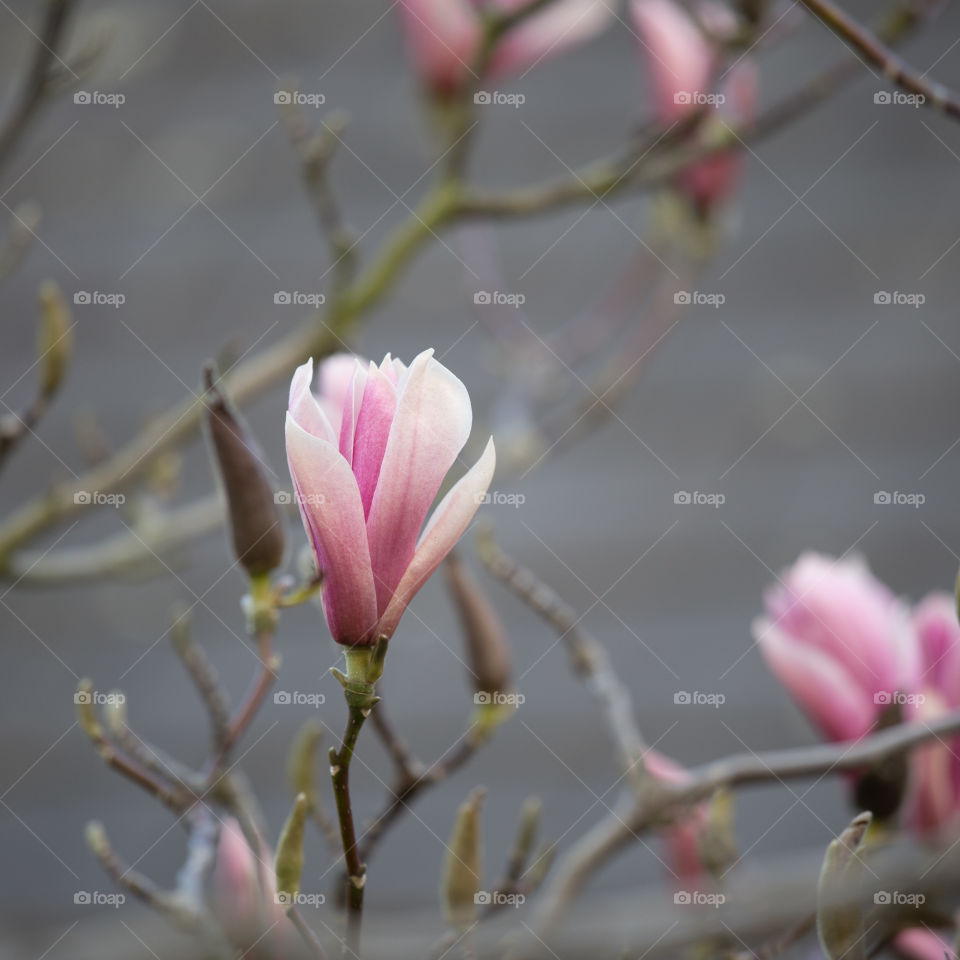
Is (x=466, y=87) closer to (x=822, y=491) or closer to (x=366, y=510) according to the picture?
(x=366, y=510)

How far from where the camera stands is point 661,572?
168cm

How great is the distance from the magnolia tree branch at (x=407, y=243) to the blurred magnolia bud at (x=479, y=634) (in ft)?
0.71

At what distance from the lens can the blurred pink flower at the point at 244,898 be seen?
459mm

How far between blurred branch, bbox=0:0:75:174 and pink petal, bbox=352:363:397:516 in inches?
15.3

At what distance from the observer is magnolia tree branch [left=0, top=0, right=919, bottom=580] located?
2.40 ft

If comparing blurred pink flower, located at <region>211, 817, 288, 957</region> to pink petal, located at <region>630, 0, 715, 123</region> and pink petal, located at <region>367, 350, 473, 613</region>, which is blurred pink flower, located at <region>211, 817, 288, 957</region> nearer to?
pink petal, located at <region>367, 350, 473, 613</region>

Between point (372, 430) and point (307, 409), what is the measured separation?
0.10 ft

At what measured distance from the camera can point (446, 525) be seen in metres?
0.40
